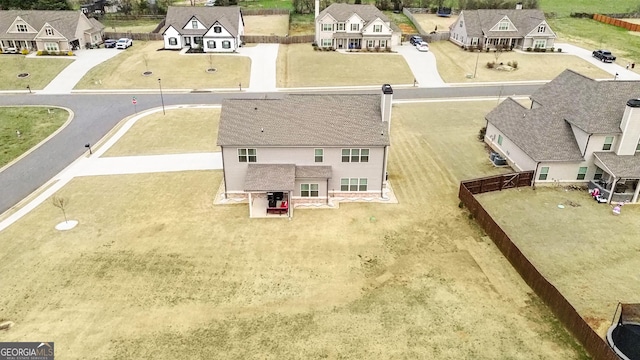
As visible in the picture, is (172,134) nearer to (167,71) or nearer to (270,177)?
(270,177)

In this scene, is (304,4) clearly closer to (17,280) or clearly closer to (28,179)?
(28,179)

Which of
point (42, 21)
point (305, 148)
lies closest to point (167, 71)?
point (42, 21)

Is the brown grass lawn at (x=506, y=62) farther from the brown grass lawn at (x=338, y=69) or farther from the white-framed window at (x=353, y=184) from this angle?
the white-framed window at (x=353, y=184)

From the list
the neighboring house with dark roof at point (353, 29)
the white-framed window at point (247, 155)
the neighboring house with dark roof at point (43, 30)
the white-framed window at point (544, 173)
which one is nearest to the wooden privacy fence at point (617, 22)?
the neighboring house with dark roof at point (353, 29)

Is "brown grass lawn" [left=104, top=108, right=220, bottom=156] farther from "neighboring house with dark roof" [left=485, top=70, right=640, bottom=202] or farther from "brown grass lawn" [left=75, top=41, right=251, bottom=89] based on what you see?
"neighboring house with dark roof" [left=485, top=70, right=640, bottom=202]

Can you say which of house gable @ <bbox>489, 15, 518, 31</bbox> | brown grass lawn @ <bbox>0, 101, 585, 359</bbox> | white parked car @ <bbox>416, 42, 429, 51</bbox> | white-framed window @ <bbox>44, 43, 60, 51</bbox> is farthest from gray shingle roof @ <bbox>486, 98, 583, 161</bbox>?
white-framed window @ <bbox>44, 43, 60, 51</bbox>

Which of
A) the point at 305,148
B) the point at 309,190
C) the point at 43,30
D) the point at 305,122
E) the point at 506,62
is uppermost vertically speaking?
the point at 43,30
